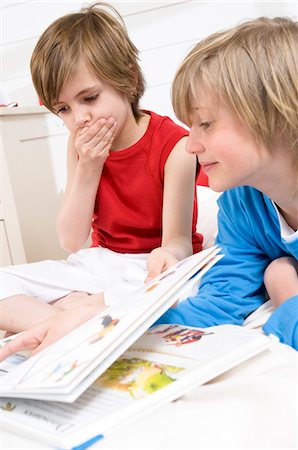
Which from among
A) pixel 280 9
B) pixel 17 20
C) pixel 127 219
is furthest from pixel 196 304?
pixel 17 20

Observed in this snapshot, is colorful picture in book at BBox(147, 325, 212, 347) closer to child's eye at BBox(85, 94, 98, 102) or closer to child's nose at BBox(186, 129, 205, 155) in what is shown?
child's nose at BBox(186, 129, 205, 155)

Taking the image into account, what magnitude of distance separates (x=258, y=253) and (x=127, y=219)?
1.19 ft

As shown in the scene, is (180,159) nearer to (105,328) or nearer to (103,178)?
(103,178)

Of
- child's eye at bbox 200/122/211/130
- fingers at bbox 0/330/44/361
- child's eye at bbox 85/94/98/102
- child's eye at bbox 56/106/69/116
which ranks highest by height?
child's eye at bbox 85/94/98/102

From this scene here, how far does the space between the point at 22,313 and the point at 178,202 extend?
1.25ft

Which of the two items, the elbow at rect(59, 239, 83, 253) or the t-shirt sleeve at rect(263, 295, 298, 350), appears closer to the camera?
the t-shirt sleeve at rect(263, 295, 298, 350)

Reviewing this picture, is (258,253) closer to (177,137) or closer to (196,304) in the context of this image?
(196,304)

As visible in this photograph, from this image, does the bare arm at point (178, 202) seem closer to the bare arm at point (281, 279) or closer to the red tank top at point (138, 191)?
the red tank top at point (138, 191)

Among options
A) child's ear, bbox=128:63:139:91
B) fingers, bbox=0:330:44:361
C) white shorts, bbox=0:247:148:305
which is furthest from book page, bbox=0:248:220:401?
child's ear, bbox=128:63:139:91

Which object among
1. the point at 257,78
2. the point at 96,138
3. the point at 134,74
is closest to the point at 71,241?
the point at 96,138

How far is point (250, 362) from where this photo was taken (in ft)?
2.02

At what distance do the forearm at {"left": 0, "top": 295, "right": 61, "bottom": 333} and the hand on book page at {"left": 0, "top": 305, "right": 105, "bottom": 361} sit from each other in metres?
0.29

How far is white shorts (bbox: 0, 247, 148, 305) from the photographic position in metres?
1.18

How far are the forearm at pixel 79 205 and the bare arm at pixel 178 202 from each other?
0.18 metres
